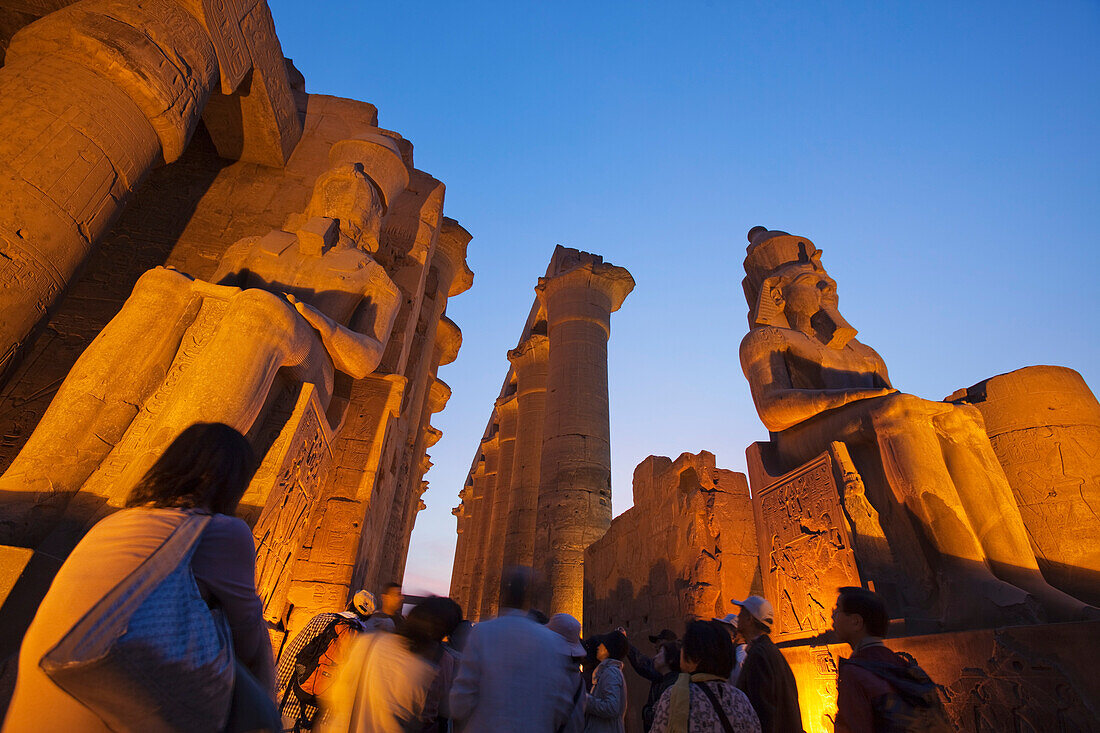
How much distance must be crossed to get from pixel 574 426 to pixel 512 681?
30.5 feet

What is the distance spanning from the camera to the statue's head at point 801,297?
5043 mm

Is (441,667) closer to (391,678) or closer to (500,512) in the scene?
(391,678)

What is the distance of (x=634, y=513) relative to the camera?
21.2 ft

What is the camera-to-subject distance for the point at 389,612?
331cm

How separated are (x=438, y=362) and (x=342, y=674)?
372 inches

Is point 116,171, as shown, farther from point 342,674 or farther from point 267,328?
point 342,674

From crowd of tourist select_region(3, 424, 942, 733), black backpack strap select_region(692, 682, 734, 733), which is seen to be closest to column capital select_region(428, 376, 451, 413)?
crowd of tourist select_region(3, 424, 942, 733)

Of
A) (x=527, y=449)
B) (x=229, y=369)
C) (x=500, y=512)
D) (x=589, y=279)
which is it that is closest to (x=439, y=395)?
(x=527, y=449)

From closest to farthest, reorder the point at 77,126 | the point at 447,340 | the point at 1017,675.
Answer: the point at 1017,675, the point at 77,126, the point at 447,340

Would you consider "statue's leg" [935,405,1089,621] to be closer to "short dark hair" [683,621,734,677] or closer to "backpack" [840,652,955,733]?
"backpack" [840,652,955,733]

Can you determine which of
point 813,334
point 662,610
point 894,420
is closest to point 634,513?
point 662,610

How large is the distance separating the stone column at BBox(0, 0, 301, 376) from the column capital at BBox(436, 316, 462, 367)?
706 cm

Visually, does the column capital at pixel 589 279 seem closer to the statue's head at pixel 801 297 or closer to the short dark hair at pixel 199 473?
the statue's head at pixel 801 297

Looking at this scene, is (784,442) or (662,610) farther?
(662,610)
